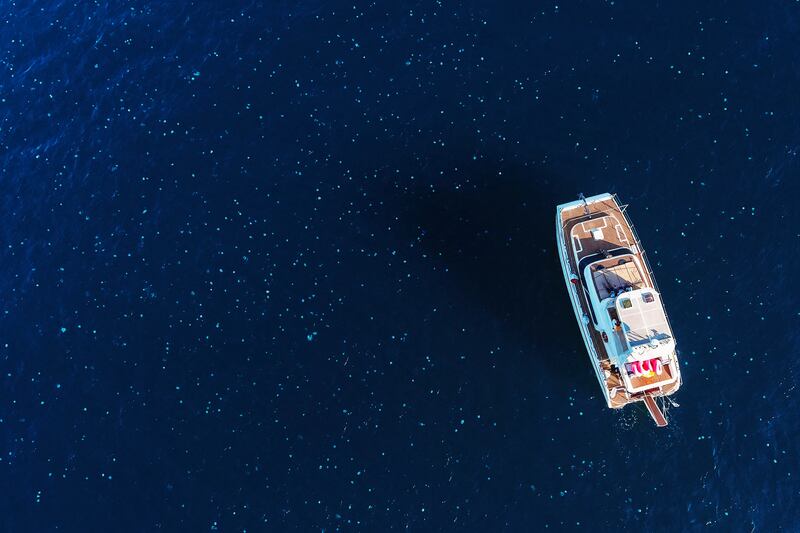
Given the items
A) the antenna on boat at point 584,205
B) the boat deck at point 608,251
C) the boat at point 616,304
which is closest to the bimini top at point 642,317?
the boat at point 616,304

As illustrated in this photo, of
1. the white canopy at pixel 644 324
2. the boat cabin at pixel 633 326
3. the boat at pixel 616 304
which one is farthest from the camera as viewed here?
the boat at pixel 616 304

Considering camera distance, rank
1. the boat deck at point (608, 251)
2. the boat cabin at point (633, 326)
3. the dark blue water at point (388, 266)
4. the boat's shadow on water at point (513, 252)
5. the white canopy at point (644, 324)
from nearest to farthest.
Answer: the white canopy at point (644, 324) < the boat cabin at point (633, 326) < the boat deck at point (608, 251) < the dark blue water at point (388, 266) < the boat's shadow on water at point (513, 252)

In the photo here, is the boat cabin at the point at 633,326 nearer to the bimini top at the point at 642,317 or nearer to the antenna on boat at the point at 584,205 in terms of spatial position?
the bimini top at the point at 642,317

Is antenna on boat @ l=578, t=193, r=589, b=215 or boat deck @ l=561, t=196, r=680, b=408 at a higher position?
antenna on boat @ l=578, t=193, r=589, b=215

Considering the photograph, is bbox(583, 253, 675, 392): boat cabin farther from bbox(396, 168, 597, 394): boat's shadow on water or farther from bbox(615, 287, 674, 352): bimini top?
bbox(396, 168, 597, 394): boat's shadow on water

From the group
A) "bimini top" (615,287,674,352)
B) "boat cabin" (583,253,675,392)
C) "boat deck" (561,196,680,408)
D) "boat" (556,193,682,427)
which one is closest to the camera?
"boat cabin" (583,253,675,392)

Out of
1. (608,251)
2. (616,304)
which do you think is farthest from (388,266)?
(616,304)

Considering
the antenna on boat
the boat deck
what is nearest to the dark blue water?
the boat deck
